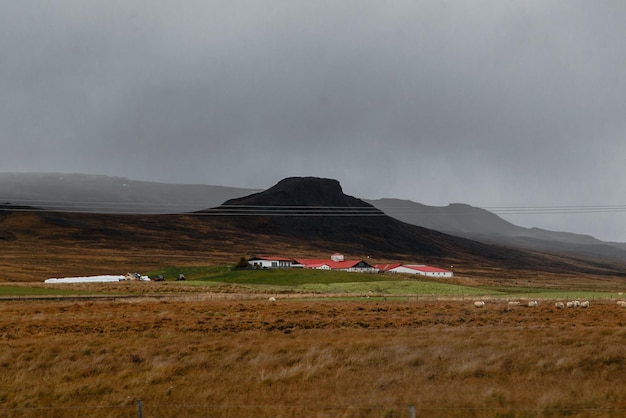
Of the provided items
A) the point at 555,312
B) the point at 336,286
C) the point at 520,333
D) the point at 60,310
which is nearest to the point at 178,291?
the point at 336,286

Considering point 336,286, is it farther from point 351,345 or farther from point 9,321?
point 351,345

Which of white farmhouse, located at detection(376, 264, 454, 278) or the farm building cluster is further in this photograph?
the farm building cluster

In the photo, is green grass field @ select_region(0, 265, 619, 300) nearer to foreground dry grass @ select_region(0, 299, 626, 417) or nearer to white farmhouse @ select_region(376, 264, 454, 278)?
white farmhouse @ select_region(376, 264, 454, 278)

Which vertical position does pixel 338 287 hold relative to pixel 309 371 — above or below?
below

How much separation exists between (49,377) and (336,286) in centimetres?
8013

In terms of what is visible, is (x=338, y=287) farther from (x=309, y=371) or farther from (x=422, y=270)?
(x=309, y=371)

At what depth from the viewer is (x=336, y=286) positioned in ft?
327

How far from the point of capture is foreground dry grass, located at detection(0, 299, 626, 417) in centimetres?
1667

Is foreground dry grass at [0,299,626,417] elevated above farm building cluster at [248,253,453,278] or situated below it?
above

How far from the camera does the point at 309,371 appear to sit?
2125cm

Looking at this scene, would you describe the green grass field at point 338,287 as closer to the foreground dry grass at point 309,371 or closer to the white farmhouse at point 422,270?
the white farmhouse at point 422,270

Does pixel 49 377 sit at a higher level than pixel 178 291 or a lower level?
higher

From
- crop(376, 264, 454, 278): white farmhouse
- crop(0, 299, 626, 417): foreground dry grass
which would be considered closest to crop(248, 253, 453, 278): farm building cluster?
crop(376, 264, 454, 278): white farmhouse

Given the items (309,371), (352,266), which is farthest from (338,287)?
(309,371)
